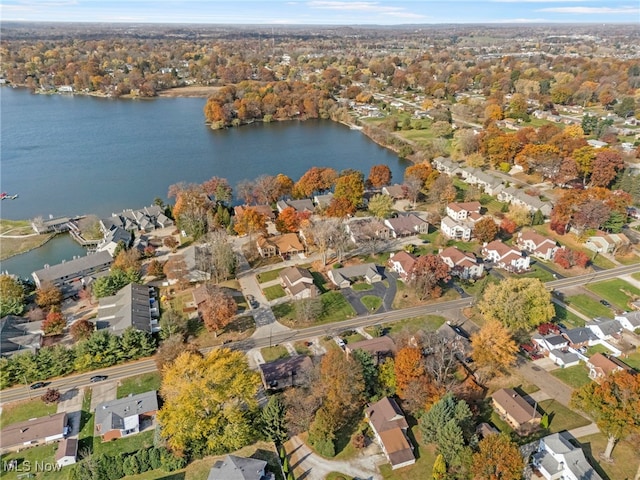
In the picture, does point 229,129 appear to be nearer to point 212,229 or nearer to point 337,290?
point 212,229

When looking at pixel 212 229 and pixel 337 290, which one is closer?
pixel 337 290

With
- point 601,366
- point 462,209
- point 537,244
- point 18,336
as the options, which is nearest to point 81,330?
point 18,336

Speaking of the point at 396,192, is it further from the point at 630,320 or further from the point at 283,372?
the point at 283,372

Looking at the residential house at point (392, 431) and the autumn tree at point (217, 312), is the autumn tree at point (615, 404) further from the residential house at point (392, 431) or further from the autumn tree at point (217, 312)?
the autumn tree at point (217, 312)

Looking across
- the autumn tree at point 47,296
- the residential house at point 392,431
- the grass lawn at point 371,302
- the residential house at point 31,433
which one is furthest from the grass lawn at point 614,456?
the autumn tree at point 47,296

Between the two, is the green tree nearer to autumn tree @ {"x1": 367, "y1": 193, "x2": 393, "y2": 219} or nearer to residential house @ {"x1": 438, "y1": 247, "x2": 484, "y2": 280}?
residential house @ {"x1": 438, "y1": 247, "x2": 484, "y2": 280}

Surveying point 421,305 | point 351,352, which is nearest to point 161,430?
point 351,352

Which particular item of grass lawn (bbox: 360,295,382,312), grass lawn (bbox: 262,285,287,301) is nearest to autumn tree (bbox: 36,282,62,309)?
grass lawn (bbox: 262,285,287,301)
